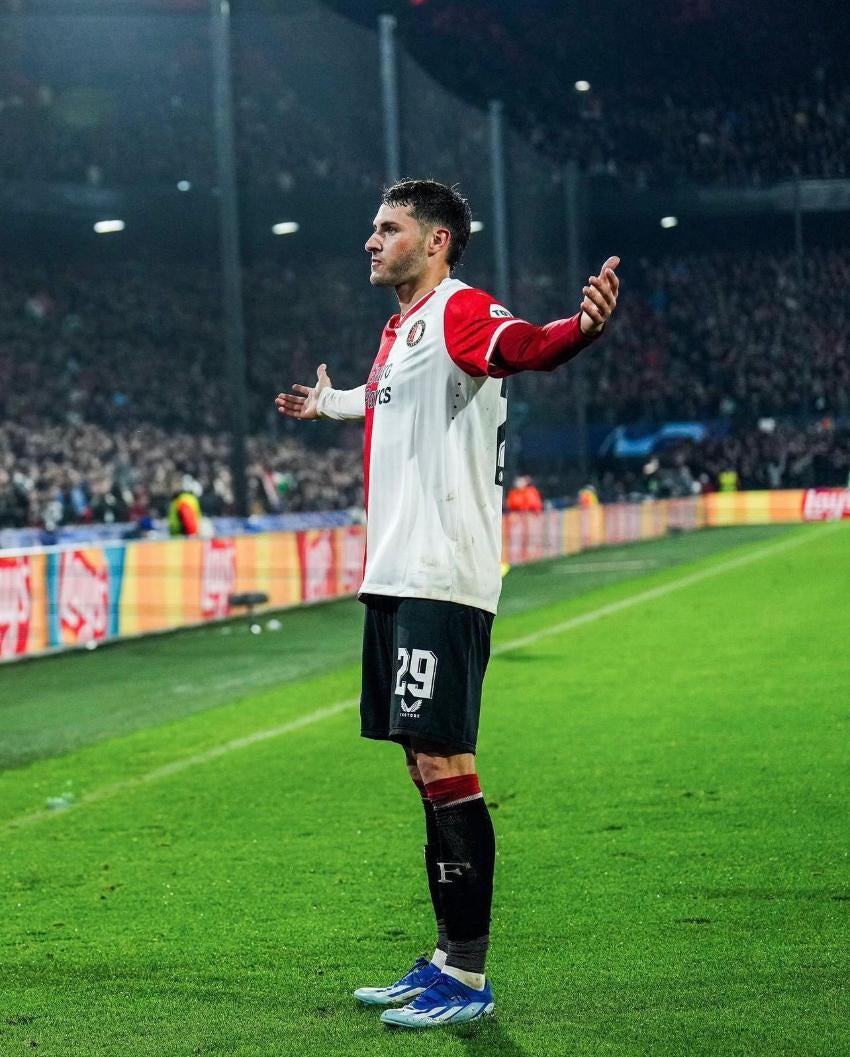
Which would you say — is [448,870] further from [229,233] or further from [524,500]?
[524,500]

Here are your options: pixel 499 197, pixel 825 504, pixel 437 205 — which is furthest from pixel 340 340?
pixel 437 205

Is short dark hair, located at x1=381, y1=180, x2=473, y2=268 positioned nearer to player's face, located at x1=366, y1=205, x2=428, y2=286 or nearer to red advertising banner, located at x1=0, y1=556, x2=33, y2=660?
A: player's face, located at x1=366, y1=205, x2=428, y2=286

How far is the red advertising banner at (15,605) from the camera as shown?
15.0 m

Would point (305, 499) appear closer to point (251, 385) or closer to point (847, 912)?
point (251, 385)

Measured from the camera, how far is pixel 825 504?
47.6m

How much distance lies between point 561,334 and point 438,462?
0.53 m

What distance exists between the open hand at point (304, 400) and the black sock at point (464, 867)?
4.42 feet

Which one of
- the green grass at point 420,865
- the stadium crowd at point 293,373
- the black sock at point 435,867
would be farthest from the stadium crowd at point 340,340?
the black sock at point 435,867

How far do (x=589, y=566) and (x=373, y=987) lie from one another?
24.2m

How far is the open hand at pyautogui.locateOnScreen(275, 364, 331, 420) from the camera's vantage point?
5.29 m

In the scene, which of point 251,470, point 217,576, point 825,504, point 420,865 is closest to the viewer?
point 420,865

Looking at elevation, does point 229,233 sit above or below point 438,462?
above

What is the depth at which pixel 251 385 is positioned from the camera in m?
47.8

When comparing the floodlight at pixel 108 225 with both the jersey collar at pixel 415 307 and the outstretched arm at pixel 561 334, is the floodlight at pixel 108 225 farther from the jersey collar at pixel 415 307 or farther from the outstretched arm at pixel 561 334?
the outstretched arm at pixel 561 334
